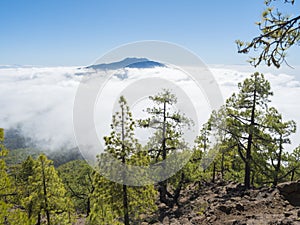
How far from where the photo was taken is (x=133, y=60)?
38.8 ft

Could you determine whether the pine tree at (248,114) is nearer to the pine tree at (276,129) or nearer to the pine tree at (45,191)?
the pine tree at (276,129)

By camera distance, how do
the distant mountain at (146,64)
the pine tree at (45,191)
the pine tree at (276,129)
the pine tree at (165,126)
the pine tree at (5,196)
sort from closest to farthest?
1. the pine tree at (5,196)
2. the distant mountain at (146,64)
3. the pine tree at (45,191)
4. the pine tree at (165,126)
5. the pine tree at (276,129)

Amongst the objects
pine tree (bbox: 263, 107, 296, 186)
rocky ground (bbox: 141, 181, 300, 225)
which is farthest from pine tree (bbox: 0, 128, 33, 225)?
pine tree (bbox: 263, 107, 296, 186)

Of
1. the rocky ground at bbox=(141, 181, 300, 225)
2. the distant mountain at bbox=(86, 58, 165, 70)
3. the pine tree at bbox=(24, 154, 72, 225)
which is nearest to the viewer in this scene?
the distant mountain at bbox=(86, 58, 165, 70)

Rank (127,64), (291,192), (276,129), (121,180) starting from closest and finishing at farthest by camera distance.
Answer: (127,64), (121,180), (291,192), (276,129)

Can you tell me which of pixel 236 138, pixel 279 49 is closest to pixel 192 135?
pixel 236 138

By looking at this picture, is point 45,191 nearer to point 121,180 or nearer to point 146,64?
point 121,180

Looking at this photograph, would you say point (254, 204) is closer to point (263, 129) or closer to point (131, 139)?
point (263, 129)

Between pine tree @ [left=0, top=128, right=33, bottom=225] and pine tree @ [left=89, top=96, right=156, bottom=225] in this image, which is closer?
pine tree @ [left=0, top=128, right=33, bottom=225]

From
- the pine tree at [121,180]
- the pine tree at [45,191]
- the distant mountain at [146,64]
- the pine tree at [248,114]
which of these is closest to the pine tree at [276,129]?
the pine tree at [248,114]

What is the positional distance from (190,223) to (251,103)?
9.49 m

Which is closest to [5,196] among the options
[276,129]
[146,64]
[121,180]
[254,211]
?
[121,180]

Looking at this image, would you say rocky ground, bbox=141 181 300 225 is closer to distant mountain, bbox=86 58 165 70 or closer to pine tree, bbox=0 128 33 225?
pine tree, bbox=0 128 33 225

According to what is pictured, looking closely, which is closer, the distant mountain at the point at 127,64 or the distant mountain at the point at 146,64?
the distant mountain at the point at 127,64
